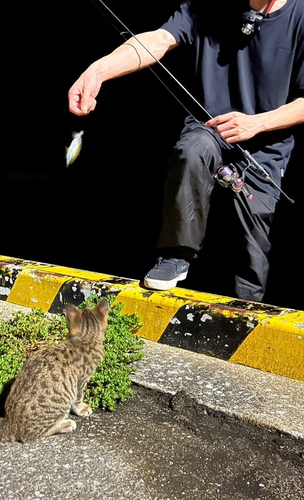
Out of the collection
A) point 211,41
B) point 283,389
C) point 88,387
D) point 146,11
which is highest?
point 146,11

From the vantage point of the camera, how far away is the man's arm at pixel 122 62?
3215 mm

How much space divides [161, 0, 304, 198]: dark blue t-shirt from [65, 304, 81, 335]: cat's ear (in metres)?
1.35

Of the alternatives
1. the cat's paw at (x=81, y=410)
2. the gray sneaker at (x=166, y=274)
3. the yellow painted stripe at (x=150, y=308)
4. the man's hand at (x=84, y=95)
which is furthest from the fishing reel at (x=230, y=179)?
the cat's paw at (x=81, y=410)

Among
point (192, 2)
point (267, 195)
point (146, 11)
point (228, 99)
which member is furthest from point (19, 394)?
point (146, 11)

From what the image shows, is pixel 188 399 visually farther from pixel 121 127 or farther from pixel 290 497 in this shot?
pixel 121 127

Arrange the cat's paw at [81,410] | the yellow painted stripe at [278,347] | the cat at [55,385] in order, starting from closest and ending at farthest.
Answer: the cat at [55,385] → the cat's paw at [81,410] → the yellow painted stripe at [278,347]

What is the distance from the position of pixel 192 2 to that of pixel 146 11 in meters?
2.57

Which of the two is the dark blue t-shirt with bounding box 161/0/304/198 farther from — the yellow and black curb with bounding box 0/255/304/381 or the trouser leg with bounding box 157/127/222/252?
the yellow and black curb with bounding box 0/255/304/381

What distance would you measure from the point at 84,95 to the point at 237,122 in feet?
2.87

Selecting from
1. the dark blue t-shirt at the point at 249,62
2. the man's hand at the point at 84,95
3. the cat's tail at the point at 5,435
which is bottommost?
the cat's tail at the point at 5,435

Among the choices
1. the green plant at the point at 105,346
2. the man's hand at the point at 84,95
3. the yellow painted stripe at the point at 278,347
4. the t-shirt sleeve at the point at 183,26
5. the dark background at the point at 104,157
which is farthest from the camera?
the dark background at the point at 104,157

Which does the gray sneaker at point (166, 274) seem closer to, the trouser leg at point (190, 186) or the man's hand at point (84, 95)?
the trouser leg at point (190, 186)

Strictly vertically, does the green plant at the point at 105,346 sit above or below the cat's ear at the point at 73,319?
below

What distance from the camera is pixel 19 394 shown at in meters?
2.16
